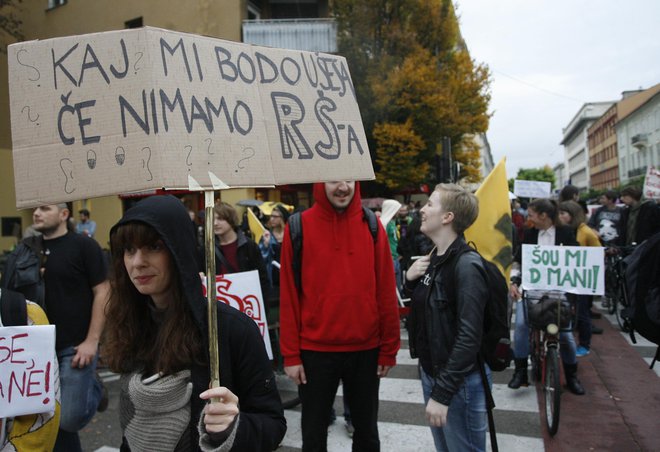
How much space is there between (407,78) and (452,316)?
18857 mm

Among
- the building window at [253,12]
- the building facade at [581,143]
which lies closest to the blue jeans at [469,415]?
the building window at [253,12]

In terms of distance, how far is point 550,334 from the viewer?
4.45 m

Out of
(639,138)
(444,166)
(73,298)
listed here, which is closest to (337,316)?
(73,298)

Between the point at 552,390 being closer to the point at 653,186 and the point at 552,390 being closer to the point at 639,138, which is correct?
the point at 653,186

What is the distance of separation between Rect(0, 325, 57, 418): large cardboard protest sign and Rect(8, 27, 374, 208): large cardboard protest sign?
3.02ft

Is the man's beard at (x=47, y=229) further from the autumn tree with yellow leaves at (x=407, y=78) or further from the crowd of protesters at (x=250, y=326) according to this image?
the autumn tree with yellow leaves at (x=407, y=78)

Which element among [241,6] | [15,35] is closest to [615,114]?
[241,6]

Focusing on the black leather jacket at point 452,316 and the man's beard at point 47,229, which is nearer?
the black leather jacket at point 452,316

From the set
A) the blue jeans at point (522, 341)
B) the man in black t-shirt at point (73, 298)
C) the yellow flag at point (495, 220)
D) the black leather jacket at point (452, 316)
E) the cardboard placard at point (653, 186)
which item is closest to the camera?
the black leather jacket at point (452, 316)

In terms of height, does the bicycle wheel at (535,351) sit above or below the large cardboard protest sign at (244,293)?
below

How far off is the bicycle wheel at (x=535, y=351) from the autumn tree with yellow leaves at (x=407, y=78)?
16.0 m

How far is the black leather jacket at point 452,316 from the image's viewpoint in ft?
7.91

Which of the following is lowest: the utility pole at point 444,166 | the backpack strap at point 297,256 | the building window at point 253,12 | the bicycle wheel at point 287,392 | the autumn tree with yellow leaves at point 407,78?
the bicycle wheel at point 287,392

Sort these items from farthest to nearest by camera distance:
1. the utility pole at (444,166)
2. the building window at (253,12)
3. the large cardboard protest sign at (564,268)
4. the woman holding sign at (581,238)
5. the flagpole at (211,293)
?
1. the building window at (253,12)
2. the utility pole at (444,166)
3. the woman holding sign at (581,238)
4. the large cardboard protest sign at (564,268)
5. the flagpole at (211,293)
